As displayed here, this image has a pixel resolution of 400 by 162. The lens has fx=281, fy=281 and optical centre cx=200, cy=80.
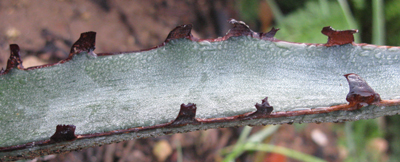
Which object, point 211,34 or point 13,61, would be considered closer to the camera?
point 13,61

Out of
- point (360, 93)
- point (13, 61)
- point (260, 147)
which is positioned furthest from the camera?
point (260, 147)

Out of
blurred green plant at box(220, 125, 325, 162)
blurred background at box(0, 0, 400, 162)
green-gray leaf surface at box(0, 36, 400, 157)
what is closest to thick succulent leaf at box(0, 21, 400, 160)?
green-gray leaf surface at box(0, 36, 400, 157)

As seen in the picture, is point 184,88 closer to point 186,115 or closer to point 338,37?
point 186,115

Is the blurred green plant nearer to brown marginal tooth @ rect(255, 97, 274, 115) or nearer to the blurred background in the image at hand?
the blurred background

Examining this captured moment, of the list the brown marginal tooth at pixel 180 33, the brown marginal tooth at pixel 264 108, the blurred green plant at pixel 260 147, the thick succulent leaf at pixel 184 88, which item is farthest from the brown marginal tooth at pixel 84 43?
the blurred green plant at pixel 260 147

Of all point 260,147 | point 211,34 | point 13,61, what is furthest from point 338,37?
point 211,34

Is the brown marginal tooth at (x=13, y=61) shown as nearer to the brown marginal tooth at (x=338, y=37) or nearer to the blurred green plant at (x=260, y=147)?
the brown marginal tooth at (x=338, y=37)
